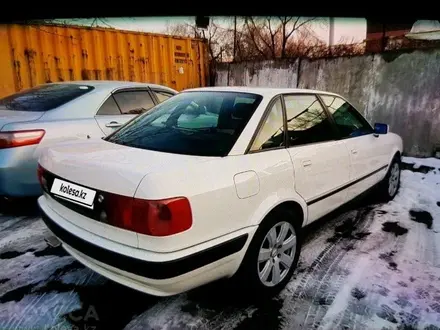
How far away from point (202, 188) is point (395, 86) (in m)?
6.20

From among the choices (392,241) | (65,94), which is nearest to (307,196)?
(392,241)

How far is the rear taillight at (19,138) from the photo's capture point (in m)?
3.10

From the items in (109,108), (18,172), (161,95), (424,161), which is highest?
(161,95)

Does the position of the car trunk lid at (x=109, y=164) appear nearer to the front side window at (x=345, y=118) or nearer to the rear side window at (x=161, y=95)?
the front side window at (x=345, y=118)

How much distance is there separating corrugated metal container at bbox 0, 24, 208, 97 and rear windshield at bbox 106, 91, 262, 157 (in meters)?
3.66

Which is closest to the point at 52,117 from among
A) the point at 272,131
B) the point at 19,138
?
the point at 19,138

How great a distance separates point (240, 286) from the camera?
2170mm

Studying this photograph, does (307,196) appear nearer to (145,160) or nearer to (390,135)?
(145,160)

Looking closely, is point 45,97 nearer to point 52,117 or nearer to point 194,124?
point 52,117

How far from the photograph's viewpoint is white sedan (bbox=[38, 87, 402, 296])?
1.69 metres

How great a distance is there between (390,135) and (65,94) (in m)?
4.00

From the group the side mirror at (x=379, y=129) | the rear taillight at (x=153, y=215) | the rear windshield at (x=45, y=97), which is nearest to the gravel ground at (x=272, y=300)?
the rear taillight at (x=153, y=215)

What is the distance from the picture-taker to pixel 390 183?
425 centimetres

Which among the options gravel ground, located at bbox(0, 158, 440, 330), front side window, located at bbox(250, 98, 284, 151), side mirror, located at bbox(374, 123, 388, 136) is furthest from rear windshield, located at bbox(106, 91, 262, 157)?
side mirror, located at bbox(374, 123, 388, 136)
